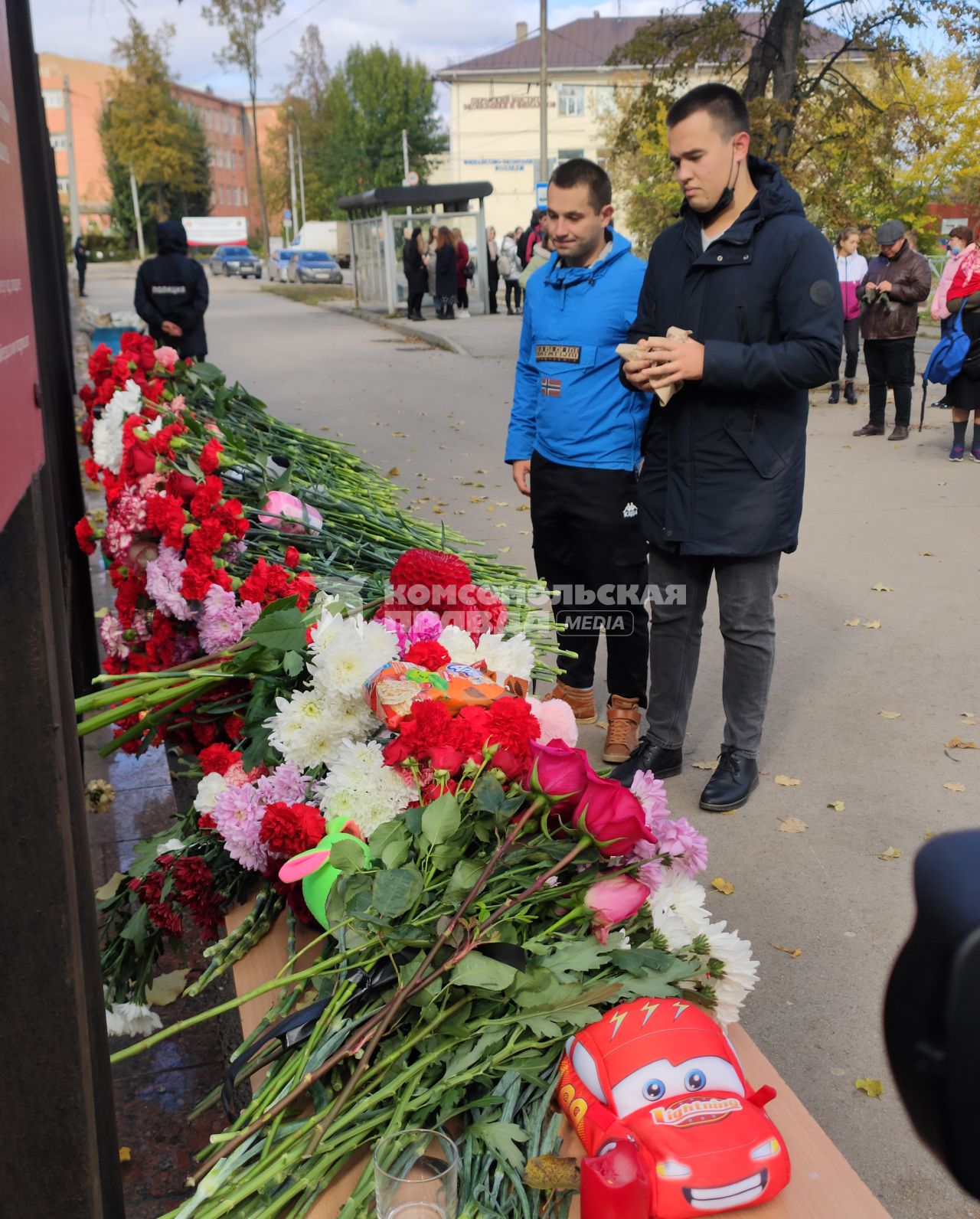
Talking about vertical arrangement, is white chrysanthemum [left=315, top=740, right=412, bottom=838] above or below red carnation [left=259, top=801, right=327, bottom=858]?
above

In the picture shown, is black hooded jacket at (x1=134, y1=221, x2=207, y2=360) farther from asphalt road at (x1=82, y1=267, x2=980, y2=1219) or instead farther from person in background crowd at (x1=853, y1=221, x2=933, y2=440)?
person in background crowd at (x1=853, y1=221, x2=933, y2=440)

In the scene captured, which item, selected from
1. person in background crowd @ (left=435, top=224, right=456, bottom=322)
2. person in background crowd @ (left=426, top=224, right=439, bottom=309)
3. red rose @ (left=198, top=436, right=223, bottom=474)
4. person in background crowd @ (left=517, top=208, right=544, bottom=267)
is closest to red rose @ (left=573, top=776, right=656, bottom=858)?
red rose @ (left=198, top=436, right=223, bottom=474)

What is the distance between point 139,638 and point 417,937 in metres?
2.32

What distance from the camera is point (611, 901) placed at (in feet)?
6.12

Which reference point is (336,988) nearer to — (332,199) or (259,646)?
(259,646)

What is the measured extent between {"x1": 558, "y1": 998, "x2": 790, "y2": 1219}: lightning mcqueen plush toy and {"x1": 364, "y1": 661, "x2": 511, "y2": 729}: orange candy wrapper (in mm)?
719

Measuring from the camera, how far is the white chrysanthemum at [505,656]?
2.55 meters

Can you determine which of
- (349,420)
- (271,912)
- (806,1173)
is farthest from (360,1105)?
(349,420)

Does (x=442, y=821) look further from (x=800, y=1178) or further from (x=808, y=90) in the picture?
(x=808, y=90)

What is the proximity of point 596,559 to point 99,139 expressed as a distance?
9335 cm

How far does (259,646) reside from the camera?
2.71 meters

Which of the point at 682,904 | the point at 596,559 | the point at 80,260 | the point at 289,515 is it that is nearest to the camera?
the point at 682,904

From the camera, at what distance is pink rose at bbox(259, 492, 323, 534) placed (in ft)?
12.3

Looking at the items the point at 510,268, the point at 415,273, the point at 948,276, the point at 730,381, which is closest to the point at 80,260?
the point at 415,273
